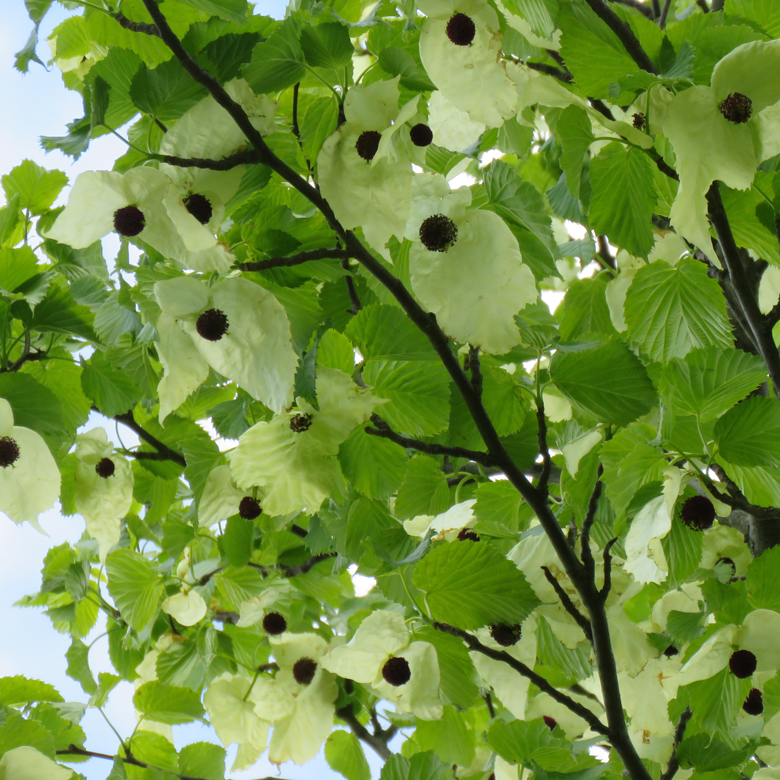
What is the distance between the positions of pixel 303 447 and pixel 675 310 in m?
0.46

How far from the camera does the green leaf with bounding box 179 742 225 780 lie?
59.8 inches

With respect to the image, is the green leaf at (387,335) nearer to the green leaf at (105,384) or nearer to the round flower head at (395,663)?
A: the round flower head at (395,663)

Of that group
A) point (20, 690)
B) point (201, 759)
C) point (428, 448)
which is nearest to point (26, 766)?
point (20, 690)

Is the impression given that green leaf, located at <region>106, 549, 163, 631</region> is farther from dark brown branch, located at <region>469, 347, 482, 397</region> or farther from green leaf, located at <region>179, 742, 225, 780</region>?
dark brown branch, located at <region>469, 347, 482, 397</region>

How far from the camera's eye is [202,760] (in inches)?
59.9

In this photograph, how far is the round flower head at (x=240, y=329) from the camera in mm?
679

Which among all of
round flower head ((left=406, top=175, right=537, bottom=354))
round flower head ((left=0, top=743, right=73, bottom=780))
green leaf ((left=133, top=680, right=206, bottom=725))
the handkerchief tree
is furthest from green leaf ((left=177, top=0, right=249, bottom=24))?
green leaf ((left=133, top=680, right=206, bottom=725))

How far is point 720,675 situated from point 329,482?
55 cm

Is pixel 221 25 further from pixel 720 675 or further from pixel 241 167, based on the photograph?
pixel 720 675

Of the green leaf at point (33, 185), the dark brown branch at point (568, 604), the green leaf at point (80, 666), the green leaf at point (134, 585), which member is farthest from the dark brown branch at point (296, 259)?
the green leaf at point (80, 666)

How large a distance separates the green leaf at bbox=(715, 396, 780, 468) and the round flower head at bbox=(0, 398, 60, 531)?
0.75 m

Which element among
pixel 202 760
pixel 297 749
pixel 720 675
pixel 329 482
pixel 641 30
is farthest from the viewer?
pixel 202 760

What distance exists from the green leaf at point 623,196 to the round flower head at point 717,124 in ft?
0.31

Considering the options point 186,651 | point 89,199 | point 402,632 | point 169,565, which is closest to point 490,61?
point 89,199
